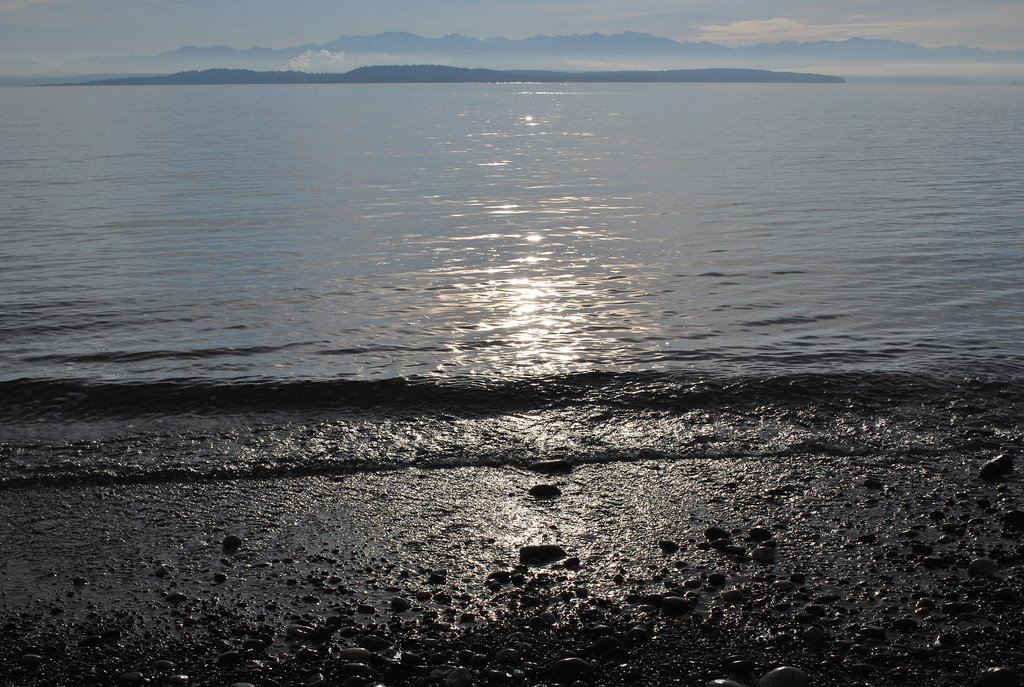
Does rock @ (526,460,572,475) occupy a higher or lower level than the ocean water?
lower

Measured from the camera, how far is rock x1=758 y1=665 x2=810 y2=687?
5.61m

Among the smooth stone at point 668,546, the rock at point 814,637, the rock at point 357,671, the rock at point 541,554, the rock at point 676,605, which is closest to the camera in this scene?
the rock at point 357,671

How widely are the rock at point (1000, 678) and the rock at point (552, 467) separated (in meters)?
4.44

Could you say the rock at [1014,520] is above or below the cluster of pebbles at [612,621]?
above

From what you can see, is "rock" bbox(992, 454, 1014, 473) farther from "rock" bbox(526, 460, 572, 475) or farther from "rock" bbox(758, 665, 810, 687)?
"rock" bbox(758, 665, 810, 687)

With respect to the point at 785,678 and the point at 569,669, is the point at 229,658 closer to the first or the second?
the point at 569,669

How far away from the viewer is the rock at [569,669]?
577cm

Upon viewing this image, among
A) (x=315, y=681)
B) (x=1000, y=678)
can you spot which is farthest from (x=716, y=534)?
(x=315, y=681)

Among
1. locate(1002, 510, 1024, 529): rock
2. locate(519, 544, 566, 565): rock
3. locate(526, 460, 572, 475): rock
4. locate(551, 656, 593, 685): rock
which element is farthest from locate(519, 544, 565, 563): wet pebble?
locate(1002, 510, 1024, 529): rock

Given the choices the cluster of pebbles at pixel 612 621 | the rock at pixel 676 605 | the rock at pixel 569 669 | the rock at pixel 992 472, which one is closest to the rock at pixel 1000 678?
the cluster of pebbles at pixel 612 621

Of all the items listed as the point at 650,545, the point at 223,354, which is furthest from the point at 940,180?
the point at 650,545

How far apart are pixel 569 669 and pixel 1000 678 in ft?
8.56

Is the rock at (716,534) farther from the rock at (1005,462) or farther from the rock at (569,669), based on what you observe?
the rock at (1005,462)

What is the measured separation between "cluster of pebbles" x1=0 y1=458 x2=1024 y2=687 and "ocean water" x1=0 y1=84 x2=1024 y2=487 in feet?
8.14
